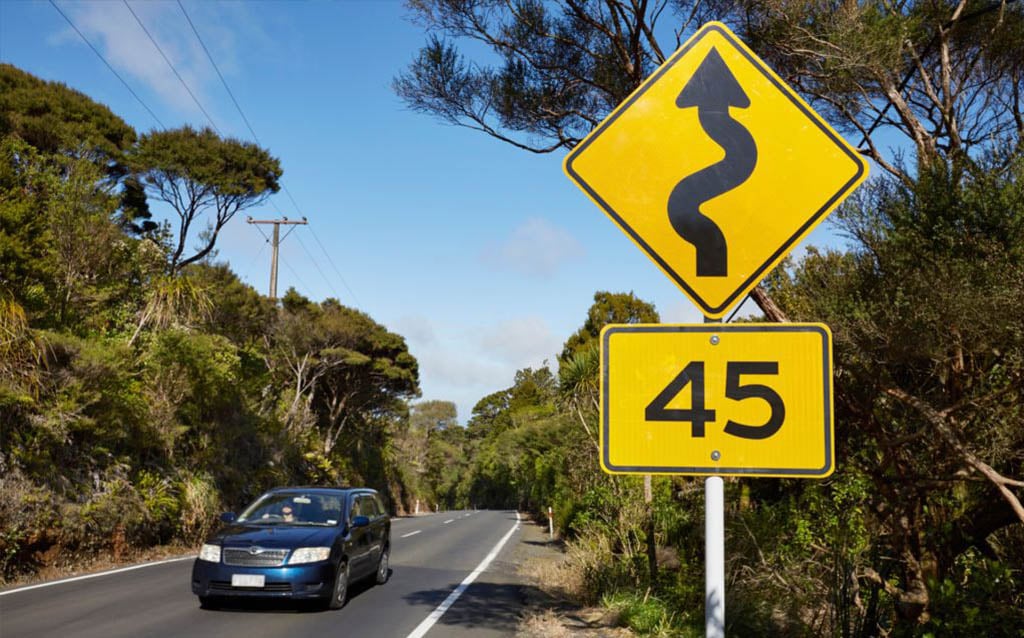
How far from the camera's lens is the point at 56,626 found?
28.2 feet

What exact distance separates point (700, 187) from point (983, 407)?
500 centimetres

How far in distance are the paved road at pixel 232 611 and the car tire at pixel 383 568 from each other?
14 cm

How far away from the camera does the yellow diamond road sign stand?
2582 mm

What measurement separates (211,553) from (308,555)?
1218 millimetres

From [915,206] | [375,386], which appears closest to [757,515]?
[915,206]

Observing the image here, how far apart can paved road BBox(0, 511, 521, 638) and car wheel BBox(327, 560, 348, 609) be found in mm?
122

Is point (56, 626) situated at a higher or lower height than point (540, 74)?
lower

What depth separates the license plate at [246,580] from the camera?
32.5 ft

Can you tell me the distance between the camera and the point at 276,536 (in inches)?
411

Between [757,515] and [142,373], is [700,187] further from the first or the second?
[142,373]

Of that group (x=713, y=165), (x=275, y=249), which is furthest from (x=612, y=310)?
(x=713, y=165)

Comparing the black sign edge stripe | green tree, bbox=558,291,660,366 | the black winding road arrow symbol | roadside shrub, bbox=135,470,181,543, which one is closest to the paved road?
roadside shrub, bbox=135,470,181,543

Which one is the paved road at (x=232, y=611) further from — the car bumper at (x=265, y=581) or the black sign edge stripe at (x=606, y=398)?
the black sign edge stripe at (x=606, y=398)

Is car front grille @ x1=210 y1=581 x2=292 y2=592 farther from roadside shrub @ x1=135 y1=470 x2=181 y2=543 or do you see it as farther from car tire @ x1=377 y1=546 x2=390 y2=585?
roadside shrub @ x1=135 y1=470 x2=181 y2=543
